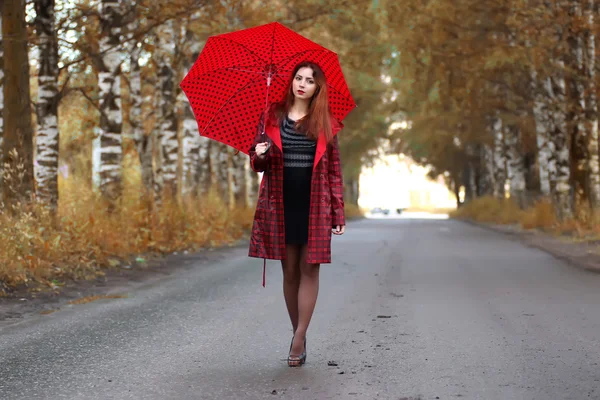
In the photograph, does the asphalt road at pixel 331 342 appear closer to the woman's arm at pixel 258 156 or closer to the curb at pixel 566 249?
the woman's arm at pixel 258 156

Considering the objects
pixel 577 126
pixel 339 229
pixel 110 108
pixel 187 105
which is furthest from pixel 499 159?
pixel 339 229

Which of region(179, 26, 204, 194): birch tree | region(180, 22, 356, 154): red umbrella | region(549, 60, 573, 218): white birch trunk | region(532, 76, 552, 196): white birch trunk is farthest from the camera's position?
region(532, 76, 552, 196): white birch trunk

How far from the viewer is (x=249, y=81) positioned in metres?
7.65

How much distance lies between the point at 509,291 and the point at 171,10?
8.89 meters

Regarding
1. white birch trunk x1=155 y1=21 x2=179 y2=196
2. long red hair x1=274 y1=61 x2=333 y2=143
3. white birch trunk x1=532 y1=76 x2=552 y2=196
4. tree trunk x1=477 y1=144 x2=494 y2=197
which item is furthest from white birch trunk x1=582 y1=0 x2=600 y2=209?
tree trunk x1=477 y1=144 x2=494 y2=197

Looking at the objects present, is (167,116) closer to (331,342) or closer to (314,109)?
(331,342)

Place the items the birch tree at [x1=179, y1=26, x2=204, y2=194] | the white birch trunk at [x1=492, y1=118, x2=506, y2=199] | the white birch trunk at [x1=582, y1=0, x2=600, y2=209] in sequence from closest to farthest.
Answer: the white birch trunk at [x1=582, y1=0, x2=600, y2=209]
the birch tree at [x1=179, y1=26, x2=204, y2=194]
the white birch trunk at [x1=492, y1=118, x2=506, y2=199]

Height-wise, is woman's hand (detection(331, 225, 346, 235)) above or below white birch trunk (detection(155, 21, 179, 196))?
below

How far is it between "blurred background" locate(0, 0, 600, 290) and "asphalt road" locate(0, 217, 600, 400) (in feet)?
8.33

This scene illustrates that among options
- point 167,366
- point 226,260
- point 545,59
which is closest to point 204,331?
point 167,366

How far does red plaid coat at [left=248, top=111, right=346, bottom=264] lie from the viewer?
6.91 meters

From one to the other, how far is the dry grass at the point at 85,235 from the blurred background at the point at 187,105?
36mm

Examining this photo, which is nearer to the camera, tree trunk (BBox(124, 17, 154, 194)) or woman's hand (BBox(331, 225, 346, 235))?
woman's hand (BBox(331, 225, 346, 235))

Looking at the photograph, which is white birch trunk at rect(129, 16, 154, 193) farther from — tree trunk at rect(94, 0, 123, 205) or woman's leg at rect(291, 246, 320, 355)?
woman's leg at rect(291, 246, 320, 355)
